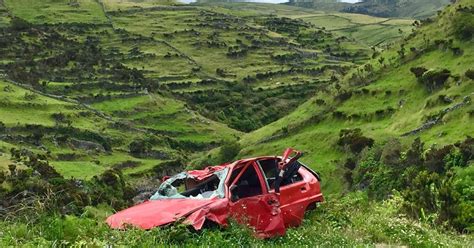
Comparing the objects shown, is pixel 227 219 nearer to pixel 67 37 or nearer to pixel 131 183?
pixel 131 183

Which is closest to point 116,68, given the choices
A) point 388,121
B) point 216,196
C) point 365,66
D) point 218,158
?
point 218,158

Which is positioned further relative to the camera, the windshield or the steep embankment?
the steep embankment

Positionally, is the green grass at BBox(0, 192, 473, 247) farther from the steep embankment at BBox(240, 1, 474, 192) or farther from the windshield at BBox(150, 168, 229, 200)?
the steep embankment at BBox(240, 1, 474, 192)


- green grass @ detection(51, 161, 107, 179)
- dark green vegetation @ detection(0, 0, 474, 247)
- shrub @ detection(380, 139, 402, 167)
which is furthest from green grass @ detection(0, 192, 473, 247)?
green grass @ detection(51, 161, 107, 179)

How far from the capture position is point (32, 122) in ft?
269

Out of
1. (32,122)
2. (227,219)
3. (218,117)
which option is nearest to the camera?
(227,219)

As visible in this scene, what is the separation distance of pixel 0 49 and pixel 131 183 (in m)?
71.6

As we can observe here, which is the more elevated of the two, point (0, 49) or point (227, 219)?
point (227, 219)

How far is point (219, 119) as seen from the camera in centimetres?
11606

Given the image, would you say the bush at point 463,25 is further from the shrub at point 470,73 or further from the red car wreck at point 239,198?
the red car wreck at point 239,198

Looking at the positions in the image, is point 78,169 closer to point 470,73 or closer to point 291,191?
point 470,73

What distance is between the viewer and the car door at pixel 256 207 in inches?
503

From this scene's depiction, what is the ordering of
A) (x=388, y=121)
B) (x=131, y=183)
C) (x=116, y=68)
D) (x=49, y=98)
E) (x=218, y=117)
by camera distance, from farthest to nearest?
1. (x=116, y=68)
2. (x=218, y=117)
3. (x=49, y=98)
4. (x=131, y=183)
5. (x=388, y=121)

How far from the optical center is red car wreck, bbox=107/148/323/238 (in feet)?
39.5
